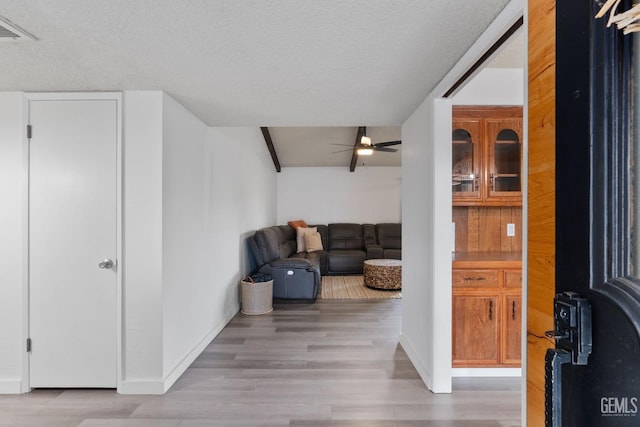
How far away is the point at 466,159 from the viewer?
2.92 m

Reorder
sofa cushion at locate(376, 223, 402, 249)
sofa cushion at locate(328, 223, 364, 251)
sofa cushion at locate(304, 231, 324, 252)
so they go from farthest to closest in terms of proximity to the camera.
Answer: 1. sofa cushion at locate(328, 223, 364, 251)
2. sofa cushion at locate(376, 223, 402, 249)
3. sofa cushion at locate(304, 231, 324, 252)

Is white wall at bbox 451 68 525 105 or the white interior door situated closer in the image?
the white interior door

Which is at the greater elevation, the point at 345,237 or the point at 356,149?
the point at 356,149

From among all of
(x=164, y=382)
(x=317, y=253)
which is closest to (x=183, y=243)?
(x=164, y=382)

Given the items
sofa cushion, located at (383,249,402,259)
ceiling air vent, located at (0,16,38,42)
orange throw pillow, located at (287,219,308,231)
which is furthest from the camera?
orange throw pillow, located at (287,219,308,231)

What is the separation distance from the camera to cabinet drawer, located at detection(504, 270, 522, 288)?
2.66 meters

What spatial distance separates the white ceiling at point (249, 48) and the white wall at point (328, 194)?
17.2 ft

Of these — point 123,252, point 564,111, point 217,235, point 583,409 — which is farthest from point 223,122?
point 583,409

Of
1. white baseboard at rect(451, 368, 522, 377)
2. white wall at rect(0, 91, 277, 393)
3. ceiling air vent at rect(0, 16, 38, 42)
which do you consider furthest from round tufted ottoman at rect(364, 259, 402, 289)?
ceiling air vent at rect(0, 16, 38, 42)

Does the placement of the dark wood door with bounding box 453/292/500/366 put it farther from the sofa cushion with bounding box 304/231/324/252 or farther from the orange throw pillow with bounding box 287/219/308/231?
the orange throw pillow with bounding box 287/219/308/231

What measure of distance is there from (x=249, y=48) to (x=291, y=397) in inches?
92.3

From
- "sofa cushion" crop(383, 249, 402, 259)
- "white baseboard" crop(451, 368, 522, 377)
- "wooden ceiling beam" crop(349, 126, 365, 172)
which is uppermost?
"wooden ceiling beam" crop(349, 126, 365, 172)

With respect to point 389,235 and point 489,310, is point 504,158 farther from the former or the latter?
point 389,235

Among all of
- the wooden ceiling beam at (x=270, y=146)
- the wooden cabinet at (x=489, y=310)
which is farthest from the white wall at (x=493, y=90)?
the wooden ceiling beam at (x=270, y=146)
